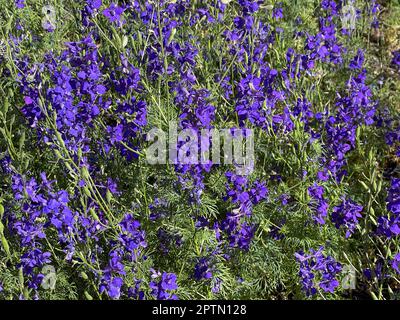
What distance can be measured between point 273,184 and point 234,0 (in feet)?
5.23

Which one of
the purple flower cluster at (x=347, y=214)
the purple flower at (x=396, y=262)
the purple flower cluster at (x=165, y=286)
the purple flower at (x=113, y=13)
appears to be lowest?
the purple flower cluster at (x=165, y=286)

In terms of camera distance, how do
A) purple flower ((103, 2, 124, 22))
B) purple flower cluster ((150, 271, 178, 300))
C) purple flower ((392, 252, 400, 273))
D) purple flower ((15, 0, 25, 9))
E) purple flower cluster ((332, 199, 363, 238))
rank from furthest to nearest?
purple flower ((15, 0, 25, 9)), purple flower ((103, 2, 124, 22)), purple flower cluster ((332, 199, 363, 238)), purple flower ((392, 252, 400, 273)), purple flower cluster ((150, 271, 178, 300))

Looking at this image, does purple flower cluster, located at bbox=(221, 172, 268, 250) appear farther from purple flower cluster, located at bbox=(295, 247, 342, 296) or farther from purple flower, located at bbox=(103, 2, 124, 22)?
purple flower, located at bbox=(103, 2, 124, 22)

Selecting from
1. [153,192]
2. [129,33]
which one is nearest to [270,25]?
[129,33]

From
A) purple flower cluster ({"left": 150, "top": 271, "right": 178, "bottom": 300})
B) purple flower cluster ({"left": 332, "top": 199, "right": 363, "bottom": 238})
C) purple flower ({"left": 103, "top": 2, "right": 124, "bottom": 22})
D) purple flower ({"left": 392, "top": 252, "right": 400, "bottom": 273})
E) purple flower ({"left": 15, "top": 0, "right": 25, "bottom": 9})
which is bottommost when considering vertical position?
purple flower cluster ({"left": 150, "top": 271, "right": 178, "bottom": 300})

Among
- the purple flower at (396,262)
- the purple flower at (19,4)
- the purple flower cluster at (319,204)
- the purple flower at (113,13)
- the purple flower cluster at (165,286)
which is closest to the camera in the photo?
the purple flower cluster at (165,286)

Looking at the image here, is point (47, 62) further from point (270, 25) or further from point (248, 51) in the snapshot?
point (270, 25)

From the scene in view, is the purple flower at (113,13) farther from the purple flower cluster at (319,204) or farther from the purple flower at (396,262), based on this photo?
the purple flower at (396,262)

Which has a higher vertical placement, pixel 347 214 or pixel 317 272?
pixel 347 214

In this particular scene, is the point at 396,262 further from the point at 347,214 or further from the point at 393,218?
the point at 347,214

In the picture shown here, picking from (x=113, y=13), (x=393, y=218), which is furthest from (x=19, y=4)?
(x=393, y=218)

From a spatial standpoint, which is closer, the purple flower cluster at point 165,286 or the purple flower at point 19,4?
the purple flower cluster at point 165,286

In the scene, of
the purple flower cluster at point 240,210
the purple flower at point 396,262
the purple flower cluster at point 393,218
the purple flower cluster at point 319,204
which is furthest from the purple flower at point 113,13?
the purple flower at point 396,262

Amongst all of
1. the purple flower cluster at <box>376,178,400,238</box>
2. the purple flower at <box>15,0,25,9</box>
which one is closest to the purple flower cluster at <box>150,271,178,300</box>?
the purple flower cluster at <box>376,178,400,238</box>
